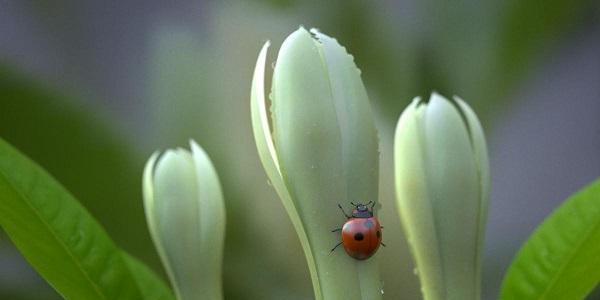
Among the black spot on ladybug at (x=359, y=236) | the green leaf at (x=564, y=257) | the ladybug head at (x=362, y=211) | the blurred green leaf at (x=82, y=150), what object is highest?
the blurred green leaf at (x=82, y=150)

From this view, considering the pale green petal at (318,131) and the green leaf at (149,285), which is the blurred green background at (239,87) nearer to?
the green leaf at (149,285)

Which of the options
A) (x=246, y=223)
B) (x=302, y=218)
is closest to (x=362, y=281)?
(x=302, y=218)

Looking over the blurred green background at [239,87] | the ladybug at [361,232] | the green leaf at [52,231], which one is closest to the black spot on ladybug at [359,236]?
the ladybug at [361,232]

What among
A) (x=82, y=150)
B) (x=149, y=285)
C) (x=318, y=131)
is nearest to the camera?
(x=318, y=131)

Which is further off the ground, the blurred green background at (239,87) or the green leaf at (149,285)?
the blurred green background at (239,87)

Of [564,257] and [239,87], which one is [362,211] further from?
[239,87]

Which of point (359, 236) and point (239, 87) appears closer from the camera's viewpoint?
point (359, 236)

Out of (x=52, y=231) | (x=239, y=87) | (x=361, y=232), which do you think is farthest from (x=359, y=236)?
(x=239, y=87)
